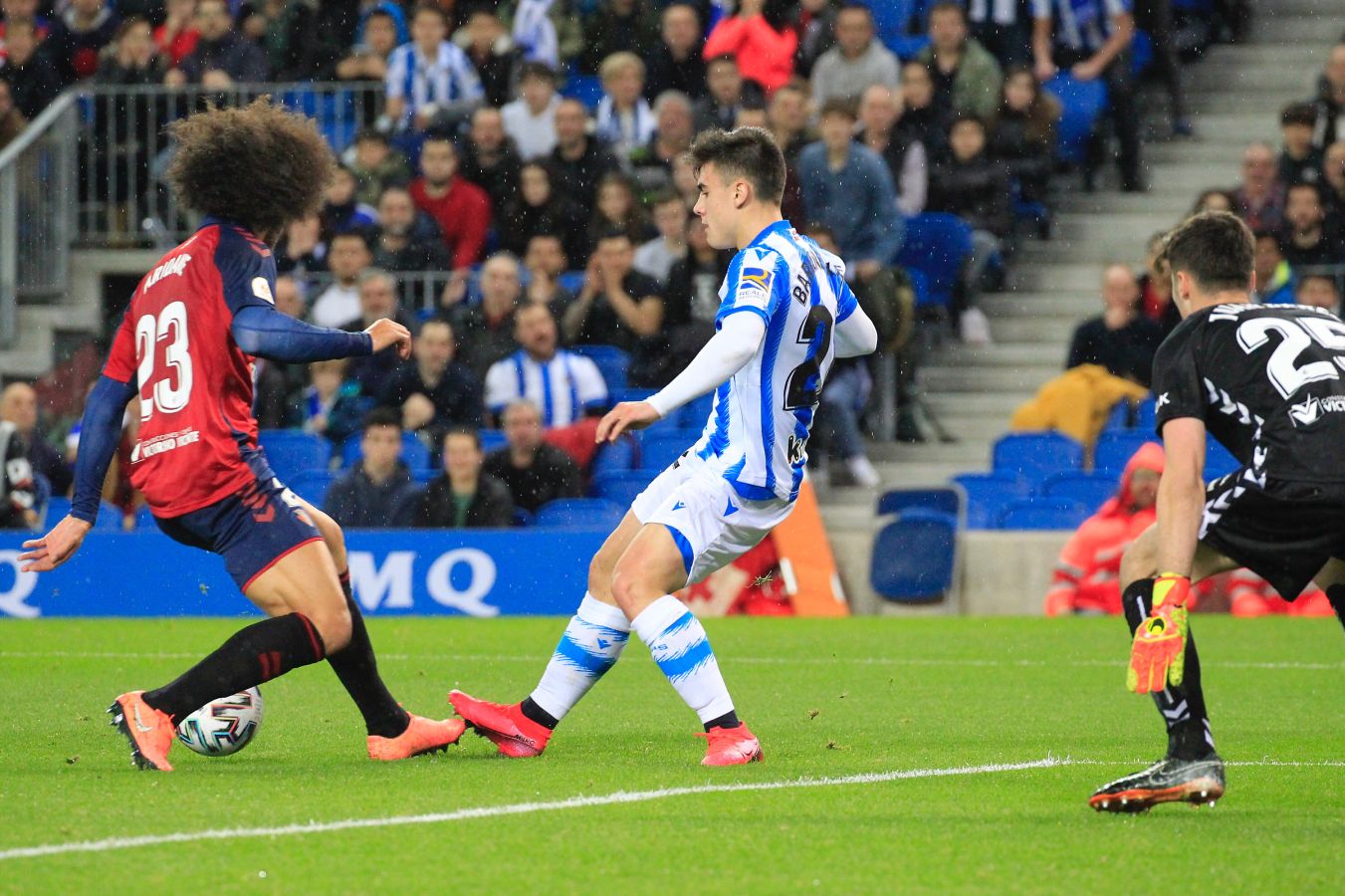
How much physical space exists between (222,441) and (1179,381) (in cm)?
286

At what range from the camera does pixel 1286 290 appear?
48.1ft

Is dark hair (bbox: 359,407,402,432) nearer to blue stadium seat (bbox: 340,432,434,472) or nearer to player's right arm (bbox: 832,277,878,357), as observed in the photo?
blue stadium seat (bbox: 340,432,434,472)

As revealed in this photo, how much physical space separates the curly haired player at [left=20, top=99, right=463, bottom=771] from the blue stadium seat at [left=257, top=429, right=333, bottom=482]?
944 cm

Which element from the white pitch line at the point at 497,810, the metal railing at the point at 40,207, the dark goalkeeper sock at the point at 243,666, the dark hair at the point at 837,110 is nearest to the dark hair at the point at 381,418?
the dark hair at the point at 837,110

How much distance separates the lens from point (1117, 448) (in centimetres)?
1459

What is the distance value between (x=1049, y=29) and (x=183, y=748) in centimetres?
1282

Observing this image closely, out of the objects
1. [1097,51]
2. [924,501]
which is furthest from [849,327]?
[1097,51]

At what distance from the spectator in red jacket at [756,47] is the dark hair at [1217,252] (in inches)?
485

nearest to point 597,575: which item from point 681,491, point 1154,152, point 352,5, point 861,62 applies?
point 681,491

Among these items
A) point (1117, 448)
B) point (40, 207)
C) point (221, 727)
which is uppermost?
point (221, 727)

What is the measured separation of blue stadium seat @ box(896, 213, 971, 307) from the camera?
16.5 metres

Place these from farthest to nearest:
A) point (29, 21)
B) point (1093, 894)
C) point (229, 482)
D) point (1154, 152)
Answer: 1. point (29, 21)
2. point (1154, 152)
3. point (229, 482)
4. point (1093, 894)

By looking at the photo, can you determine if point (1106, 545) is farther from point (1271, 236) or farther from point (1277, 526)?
point (1277, 526)

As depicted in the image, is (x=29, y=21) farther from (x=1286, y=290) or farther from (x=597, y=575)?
(x=597, y=575)
